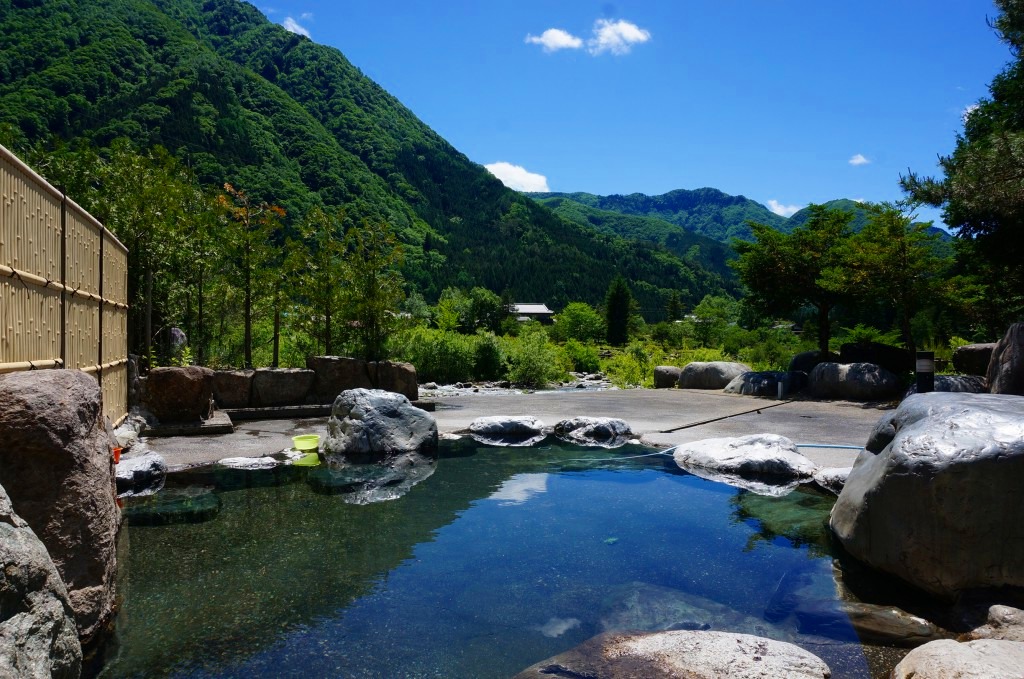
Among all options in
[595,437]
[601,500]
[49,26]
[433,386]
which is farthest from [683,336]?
[49,26]

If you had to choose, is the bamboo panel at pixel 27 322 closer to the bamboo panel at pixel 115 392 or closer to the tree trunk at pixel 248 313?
the bamboo panel at pixel 115 392

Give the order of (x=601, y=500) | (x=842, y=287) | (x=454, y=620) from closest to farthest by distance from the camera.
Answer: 1. (x=454, y=620)
2. (x=601, y=500)
3. (x=842, y=287)

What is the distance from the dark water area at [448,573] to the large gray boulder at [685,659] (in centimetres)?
17

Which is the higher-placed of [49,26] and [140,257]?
[49,26]

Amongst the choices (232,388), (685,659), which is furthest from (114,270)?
(685,659)

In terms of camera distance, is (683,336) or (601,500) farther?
(683,336)

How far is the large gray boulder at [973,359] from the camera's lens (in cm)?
1455

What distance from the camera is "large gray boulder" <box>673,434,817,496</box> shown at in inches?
306

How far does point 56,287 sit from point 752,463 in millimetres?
7728

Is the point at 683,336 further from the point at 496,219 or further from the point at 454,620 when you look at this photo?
the point at 496,219

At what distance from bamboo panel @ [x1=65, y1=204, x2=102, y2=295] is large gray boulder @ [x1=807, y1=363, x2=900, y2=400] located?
45.2 ft

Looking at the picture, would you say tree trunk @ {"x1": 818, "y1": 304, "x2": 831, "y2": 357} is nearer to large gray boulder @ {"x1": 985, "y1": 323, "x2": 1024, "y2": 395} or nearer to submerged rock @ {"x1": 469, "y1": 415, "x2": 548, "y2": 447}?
large gray boulder @ {"x1": 985, "y1": 323, "x2": 1024, "y2": 395}

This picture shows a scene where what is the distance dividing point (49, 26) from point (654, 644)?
10711 cm

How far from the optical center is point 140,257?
11.9m
